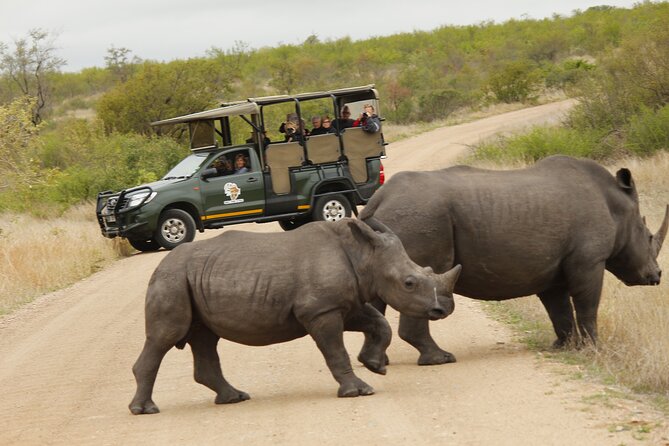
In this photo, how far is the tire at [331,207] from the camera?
22.0m

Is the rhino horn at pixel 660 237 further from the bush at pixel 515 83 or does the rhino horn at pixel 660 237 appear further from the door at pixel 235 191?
the bush at pixel 515 83

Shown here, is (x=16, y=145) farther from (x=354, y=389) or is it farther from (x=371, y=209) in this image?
(x=354, y=389)

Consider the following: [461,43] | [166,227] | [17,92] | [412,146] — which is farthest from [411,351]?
[461,43]

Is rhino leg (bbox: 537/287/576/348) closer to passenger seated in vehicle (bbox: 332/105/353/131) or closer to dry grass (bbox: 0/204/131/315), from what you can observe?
dry grass (bbox: 0/204/131/315)

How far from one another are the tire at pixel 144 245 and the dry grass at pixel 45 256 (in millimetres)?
192

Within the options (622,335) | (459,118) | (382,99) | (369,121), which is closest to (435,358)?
(622,335)

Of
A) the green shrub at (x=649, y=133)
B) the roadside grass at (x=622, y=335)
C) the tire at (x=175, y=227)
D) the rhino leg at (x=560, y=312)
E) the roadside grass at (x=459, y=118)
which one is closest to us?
the roadside grass at (x=622, y=335)

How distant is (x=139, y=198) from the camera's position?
21172 mm

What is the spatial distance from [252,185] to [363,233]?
1329cm

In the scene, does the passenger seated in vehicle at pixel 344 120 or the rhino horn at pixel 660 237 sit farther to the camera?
the passenger seated in vehicle at pixel 344 120

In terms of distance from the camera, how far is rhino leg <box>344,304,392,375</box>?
28.3 ft

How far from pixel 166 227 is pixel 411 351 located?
11688 mm

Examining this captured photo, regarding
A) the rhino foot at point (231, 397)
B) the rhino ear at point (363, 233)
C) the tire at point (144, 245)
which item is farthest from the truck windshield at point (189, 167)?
the rhino ear at point (363, 233)

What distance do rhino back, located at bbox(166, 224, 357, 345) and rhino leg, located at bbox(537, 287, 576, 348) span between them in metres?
2.52
